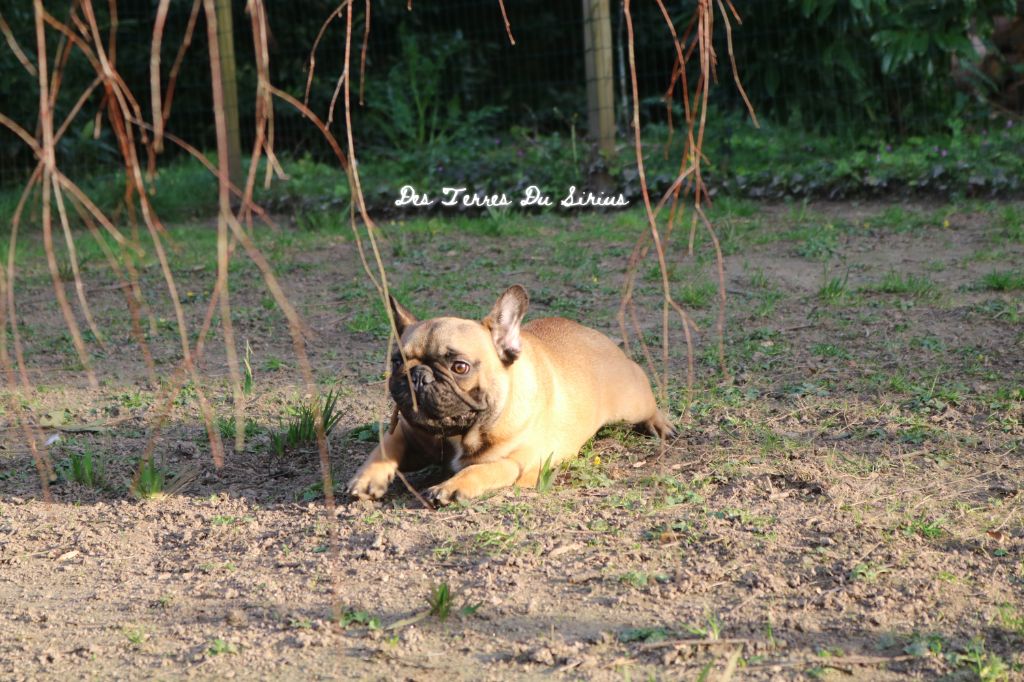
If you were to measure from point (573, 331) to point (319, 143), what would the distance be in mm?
8859

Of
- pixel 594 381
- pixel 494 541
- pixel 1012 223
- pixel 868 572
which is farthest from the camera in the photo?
pixel 1012 223

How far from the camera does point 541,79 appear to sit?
1407 cm

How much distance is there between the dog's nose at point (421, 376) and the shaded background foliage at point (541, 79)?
17.8 feet

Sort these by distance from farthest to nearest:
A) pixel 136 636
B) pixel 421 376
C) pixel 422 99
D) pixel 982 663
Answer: pixel 422 99, pixel 421 376, pixel 136 636, pixel 982 663

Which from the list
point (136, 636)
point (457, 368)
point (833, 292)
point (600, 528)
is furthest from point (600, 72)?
point (136, 636)

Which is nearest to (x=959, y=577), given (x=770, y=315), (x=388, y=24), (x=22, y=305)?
(x=770, y=315)

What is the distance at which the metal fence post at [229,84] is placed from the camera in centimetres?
1080

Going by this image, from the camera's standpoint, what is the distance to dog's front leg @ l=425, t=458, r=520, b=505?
160 inches

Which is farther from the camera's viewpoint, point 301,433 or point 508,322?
point 301,433

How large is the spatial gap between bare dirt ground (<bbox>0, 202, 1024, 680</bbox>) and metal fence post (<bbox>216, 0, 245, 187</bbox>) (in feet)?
13.7

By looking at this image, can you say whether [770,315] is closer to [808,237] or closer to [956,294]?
[956,294]

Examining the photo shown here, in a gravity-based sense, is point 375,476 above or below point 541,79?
below

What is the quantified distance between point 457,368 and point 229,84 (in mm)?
7612

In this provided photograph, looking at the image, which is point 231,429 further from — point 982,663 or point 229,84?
point 229,84
